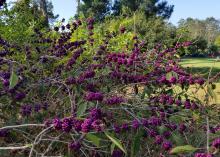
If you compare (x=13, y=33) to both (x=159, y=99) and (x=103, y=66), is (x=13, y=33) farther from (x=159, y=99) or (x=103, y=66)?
(x=159, y=99)

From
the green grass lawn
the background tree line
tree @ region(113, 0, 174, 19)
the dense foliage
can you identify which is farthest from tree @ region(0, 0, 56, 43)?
tree @ region(113, 0, 174, 19)

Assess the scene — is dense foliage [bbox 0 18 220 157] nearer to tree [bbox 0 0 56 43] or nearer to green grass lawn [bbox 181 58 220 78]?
green grass lawn [bbox 181 58 220 78]

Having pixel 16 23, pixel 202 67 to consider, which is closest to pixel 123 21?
pixel 16 23

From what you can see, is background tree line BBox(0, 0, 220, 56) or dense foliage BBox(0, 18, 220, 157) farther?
background tree line BBox(0, 0, 220, 56)

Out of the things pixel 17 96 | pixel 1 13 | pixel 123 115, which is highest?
pixel 1 13

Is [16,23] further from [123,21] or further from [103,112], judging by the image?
[103,112]

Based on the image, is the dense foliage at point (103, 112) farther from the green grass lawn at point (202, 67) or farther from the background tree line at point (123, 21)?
the background tree line at point (123, 21)

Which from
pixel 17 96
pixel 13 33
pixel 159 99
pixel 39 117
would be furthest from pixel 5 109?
pixel 13 33

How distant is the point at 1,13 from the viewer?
18.9 feet

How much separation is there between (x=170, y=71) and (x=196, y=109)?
0.31m

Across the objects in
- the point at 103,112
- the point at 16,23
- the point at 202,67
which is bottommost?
the point at 202,67

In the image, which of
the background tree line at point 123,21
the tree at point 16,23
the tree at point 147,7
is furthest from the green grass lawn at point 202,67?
the tree at point 147,7

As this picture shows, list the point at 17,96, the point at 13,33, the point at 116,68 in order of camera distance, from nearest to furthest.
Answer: the point at 17,96 → the point at 116,68 → the point at 13,33

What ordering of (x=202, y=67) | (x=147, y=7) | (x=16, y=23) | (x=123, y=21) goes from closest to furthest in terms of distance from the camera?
(x=16, y=23), (x=123, y=21), (x=202, y=67), (x=147, y=7)
